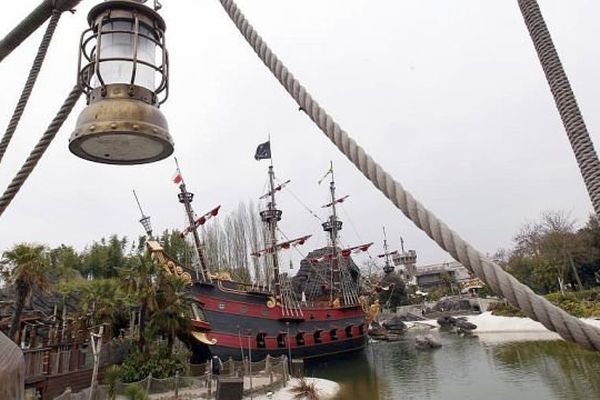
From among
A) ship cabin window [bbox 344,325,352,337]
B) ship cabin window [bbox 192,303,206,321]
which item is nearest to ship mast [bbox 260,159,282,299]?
ship cabin window [bbox 344,325,352,337]

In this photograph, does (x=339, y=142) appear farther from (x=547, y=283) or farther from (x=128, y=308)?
(x=547, y=283)

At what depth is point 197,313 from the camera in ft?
66.1

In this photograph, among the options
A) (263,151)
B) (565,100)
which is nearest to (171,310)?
(263,151)

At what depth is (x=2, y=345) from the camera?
721 mm

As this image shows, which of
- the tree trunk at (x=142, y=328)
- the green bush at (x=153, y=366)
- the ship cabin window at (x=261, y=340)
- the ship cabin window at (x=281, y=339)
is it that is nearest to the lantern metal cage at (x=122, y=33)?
the green bush at (x=153, y=366)

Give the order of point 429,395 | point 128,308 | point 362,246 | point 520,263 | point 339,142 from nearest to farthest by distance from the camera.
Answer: point 339,142
point 429,395
point 128,308
point 362,246
point 520,263

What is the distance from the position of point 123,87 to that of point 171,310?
17.4 metres

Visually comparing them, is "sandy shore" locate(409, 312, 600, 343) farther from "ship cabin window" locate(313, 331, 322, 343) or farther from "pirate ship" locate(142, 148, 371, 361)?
"ship cabin window" locate(313, 331, 322, 343)

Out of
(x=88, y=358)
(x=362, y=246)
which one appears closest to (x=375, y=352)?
(x=362, y=246)

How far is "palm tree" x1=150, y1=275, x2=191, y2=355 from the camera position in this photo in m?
17.5

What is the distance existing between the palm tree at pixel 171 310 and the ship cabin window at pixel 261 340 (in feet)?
16.1

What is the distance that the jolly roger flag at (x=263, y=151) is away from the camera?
3155cm

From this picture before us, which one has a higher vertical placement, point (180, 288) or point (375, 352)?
point (180, 288)

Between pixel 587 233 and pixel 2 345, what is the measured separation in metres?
44.2
